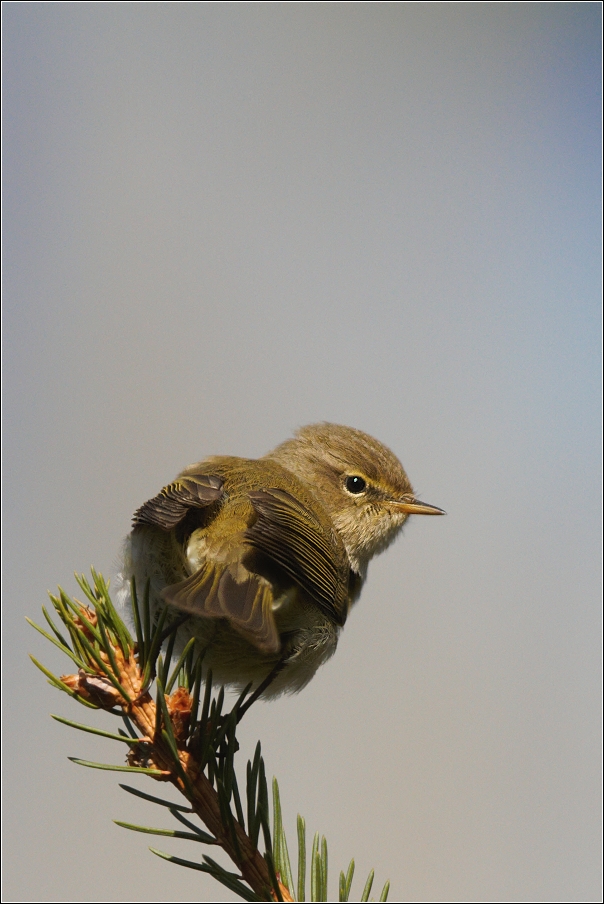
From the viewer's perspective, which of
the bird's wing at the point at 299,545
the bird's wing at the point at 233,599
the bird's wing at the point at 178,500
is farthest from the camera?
the bird's wing at the point at 299,545

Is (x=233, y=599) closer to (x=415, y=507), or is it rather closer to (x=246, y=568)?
(x=246, y=568)

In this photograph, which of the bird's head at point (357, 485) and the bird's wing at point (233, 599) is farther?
the bird's head at point (357, 485)

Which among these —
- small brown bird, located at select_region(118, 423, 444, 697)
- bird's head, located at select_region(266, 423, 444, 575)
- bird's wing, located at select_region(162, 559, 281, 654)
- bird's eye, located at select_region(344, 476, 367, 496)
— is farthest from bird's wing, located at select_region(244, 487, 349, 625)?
bird's eye, located at select_region(344, 476, 367, 496)

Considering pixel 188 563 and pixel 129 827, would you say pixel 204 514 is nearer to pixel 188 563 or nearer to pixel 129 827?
pixel 188 563

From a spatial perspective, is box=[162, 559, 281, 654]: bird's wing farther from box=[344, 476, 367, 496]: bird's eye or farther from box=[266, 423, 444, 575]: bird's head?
box=[344, 476, 367, 496]: bird's eye

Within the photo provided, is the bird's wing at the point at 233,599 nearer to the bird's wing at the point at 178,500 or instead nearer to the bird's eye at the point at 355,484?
the bird's wing at the point at 178,500

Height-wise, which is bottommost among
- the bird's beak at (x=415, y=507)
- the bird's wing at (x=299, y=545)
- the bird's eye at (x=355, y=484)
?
the bird's wing at (x=299, y=545)

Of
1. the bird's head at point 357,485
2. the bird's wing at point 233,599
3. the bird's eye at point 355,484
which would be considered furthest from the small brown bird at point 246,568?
the bird's eye at point 355,484

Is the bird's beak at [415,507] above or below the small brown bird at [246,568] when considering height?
above
